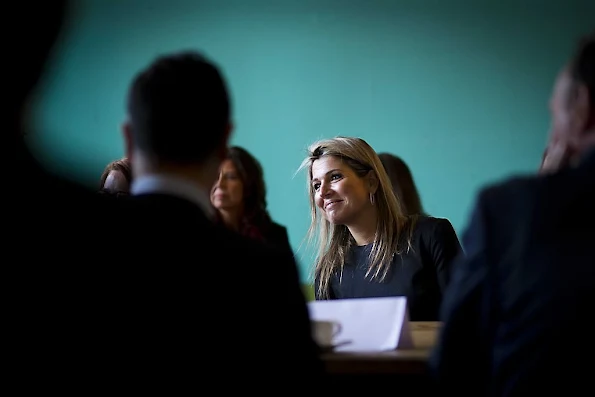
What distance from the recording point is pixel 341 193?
9.01 feet

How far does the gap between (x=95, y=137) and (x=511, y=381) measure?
10.7 ft

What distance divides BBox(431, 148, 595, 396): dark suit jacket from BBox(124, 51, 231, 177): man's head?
0.43 m

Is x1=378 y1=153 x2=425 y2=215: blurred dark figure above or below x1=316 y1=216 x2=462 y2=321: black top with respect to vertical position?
above

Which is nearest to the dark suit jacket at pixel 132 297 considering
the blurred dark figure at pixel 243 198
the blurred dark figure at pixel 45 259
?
the blurred dark figure at pixel 45 259

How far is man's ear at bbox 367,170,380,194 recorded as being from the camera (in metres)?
2.79

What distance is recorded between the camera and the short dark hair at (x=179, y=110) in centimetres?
121

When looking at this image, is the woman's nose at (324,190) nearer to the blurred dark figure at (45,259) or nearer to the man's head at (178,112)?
the man's head at (178,112)

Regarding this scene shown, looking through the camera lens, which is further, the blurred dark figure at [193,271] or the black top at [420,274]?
the black top at [420,274]

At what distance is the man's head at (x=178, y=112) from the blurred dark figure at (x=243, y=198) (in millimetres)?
1869

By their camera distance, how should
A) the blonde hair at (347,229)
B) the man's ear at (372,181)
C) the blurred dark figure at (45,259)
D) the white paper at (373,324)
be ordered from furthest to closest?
the man's ear at (372,181)
the blonde hair at (347,229)
the white paper at (373,324)
the blurred dark figure at (45,259)

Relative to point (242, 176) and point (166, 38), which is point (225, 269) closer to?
point (242, 176)

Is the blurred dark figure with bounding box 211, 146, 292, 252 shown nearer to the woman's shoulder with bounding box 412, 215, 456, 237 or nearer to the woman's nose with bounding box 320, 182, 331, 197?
the woman's nose with bounding box 320, 182, 331, 197

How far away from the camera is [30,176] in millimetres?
1058

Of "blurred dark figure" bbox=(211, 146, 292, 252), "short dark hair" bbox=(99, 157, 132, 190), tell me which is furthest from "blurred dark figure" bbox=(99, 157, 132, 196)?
"blurred dark figure" bbox=(211, 146, 292, 252)
